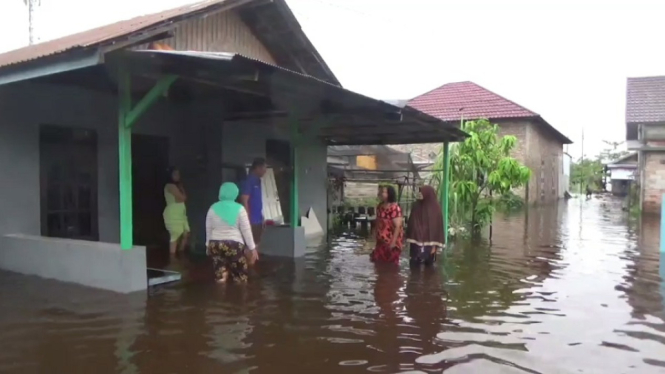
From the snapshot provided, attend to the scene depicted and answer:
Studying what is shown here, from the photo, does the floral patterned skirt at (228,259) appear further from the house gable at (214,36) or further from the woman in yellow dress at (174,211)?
the house gable at (214,36)

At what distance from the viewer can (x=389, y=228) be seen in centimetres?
897

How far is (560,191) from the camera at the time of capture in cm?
3897

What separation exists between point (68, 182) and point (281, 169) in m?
4.22

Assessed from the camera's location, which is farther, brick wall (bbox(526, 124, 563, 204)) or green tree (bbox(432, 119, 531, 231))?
brick wall (bbox(526, 124, 563, 204))

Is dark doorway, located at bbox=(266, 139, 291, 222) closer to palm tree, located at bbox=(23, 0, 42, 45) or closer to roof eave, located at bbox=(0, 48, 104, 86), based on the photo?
roof eave, located at bbox=(0, 48, 104, 86)

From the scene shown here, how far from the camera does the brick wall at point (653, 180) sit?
20203 millimetres

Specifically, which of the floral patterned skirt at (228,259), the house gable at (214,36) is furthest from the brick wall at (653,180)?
the floral patterned skirt at (228,259)

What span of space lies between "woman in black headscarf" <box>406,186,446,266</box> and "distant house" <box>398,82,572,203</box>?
1708cm

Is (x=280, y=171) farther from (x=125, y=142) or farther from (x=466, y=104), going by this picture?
(x=466, y=104)

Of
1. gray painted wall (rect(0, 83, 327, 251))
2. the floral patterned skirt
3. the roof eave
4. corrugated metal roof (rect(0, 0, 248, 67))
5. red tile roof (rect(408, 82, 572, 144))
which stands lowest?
the floral patterned skirt

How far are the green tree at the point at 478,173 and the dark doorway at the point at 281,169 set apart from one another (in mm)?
3495

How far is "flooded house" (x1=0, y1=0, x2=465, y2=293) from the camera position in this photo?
6.15 meters

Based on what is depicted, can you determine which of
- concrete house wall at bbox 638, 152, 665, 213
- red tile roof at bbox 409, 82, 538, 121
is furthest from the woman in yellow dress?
red tile roof at bbox 409, 82, 538, 121

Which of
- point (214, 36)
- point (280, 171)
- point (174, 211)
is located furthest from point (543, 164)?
point (174, 211)
